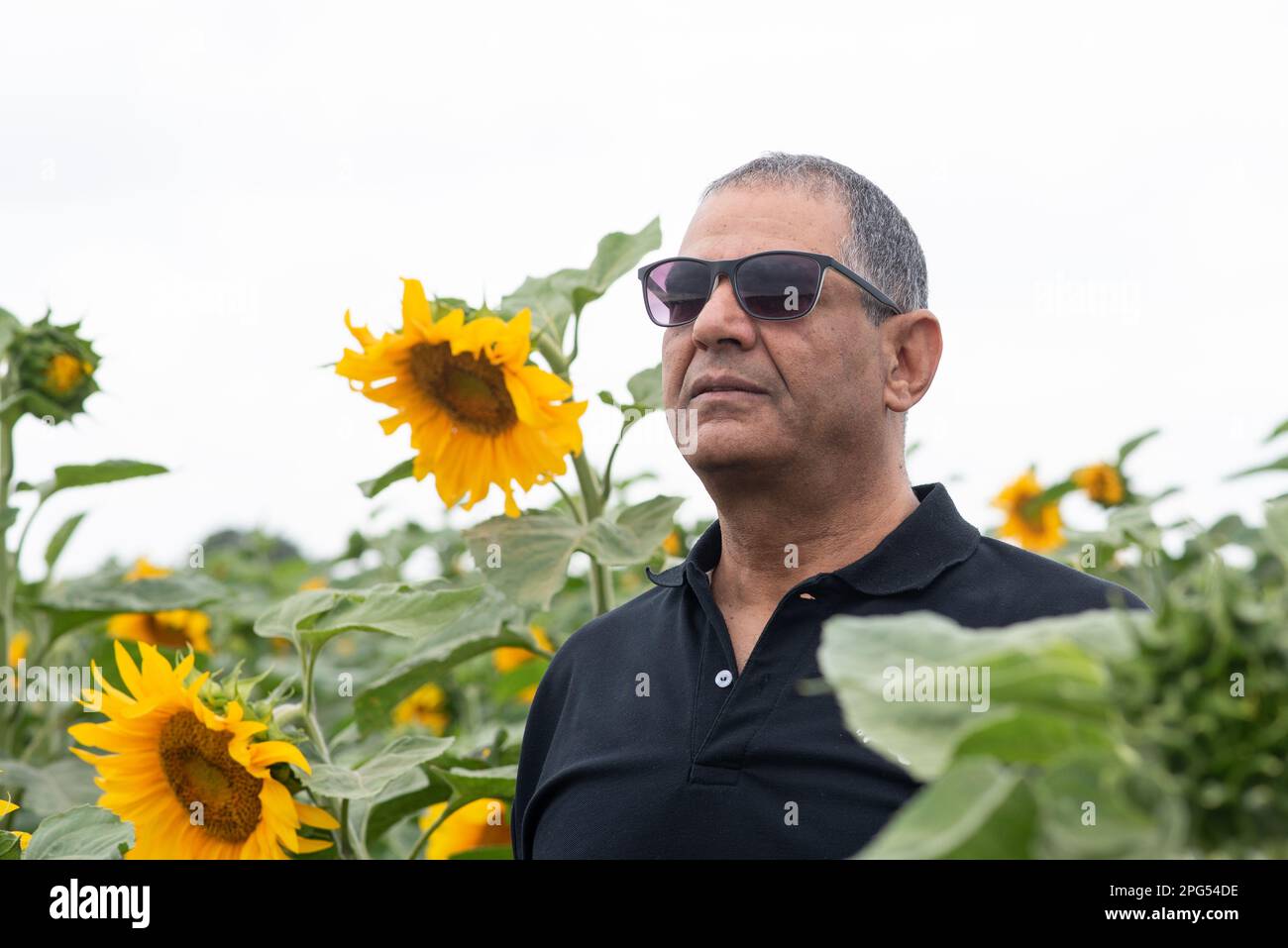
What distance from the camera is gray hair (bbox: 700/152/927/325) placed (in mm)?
2293

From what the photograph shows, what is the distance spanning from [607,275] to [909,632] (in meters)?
1.81

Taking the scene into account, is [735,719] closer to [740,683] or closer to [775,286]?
[740,683]

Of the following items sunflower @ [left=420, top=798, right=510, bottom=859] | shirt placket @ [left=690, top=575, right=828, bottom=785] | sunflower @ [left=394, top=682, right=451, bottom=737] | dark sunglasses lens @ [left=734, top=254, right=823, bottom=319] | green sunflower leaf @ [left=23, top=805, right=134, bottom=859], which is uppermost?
dark sunglasses lens @ [left=734, top=254, right=823, bottom=319]

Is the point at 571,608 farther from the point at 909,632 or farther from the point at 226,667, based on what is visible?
the point at 909,632

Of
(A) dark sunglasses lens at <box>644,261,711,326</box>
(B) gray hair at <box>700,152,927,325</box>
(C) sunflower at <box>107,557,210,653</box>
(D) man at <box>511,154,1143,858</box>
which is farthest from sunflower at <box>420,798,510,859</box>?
(C) sunflower at <box>107,557,210,653</box>

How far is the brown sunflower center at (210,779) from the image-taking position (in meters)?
1.91

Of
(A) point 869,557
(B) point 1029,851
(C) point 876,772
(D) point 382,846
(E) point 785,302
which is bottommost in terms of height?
(D) point 382,846

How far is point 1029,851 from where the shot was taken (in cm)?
54

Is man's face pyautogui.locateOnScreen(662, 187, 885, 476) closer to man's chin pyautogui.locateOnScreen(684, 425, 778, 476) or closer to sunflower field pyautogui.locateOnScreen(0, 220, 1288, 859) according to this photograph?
man's chin pyautogui.locateOnScreen(684, 425, 778, 476)

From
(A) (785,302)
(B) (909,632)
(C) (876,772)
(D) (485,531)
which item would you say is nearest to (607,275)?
(A) (785,302)

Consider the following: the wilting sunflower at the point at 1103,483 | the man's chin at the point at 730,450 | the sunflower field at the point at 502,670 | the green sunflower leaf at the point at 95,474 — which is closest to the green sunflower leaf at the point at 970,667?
the sunflower field at the point at 502,670

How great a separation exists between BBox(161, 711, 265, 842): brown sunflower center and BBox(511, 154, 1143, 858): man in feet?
1.43

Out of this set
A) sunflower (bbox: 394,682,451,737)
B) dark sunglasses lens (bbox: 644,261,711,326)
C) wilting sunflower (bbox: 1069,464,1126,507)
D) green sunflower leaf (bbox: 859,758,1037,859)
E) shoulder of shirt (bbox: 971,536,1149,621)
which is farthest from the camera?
sunflower (bbox: 394,682,451,737)

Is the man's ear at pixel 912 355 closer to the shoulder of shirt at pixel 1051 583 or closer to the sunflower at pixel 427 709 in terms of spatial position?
the shoulder of shirt at pixel 1051 583
